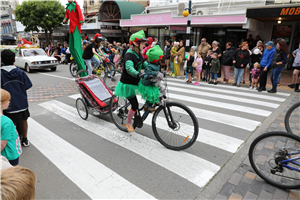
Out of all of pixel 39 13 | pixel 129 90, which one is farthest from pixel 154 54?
pixel 39 13

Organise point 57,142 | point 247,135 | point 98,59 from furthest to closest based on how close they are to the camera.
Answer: point 98,59, point 247,135, point 57,142

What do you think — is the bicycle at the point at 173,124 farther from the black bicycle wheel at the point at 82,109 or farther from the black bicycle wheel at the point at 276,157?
the black bicycle wheel at the point at 82,109

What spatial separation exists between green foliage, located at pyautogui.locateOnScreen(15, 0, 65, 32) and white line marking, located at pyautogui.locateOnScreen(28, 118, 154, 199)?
2752 centimetres

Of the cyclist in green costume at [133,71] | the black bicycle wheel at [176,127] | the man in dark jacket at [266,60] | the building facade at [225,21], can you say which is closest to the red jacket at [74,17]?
the cyclist in green costume at [133,71]

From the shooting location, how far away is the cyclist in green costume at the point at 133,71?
3.73 m

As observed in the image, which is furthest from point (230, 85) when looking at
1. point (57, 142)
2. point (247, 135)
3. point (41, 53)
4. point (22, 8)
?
point (22, 8)

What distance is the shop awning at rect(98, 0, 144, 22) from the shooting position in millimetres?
20247

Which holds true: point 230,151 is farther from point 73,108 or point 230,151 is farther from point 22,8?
point 22,8

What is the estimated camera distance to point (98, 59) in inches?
363

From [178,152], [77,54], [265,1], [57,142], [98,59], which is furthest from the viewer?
[265,1]

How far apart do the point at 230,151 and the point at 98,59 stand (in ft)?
23.4

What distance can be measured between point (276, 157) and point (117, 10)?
22.3m

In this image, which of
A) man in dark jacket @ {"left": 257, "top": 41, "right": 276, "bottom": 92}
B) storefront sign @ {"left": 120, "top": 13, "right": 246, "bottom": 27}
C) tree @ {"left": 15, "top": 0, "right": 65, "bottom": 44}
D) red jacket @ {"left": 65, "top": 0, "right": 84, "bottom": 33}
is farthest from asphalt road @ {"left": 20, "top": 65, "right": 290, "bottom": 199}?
tree @ {"left": 15, "top": 0, "right": 65, "bottom": 44}

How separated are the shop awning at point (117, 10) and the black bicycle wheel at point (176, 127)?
18517 mm
